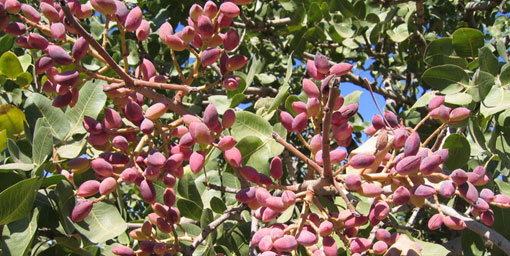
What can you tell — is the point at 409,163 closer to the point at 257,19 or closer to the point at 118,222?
the point at 118,222

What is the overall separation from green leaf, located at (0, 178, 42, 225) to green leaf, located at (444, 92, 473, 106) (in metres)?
1.03

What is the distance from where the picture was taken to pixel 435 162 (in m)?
0.88

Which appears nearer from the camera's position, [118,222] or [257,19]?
[118,222]

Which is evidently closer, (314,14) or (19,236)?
(19,236)

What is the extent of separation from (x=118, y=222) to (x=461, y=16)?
231 centimetres

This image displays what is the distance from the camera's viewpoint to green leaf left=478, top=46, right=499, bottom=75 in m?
1.38

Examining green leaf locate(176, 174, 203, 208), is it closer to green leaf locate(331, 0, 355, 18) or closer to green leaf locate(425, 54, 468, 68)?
green leaf locate(425, 54, 468, 68)

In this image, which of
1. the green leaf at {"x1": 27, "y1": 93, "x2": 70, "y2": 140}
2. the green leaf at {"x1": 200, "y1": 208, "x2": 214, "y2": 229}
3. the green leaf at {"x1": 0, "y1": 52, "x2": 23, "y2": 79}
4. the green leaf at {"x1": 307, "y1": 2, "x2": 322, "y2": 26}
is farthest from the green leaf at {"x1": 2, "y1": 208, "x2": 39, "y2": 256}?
the green leaf at {"x1": 307, "y1": 2, "x2": 322, "y2": 26}

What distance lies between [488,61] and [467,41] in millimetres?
124

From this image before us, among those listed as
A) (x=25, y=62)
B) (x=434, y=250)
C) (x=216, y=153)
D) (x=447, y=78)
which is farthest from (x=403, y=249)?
(x=25, y=62)

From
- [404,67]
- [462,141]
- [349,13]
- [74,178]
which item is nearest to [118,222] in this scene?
[74,178]

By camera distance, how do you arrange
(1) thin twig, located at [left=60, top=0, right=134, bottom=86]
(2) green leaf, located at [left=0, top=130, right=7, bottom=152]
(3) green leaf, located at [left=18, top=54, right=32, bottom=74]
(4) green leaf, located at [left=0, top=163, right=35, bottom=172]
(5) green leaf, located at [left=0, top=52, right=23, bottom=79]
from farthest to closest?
(3) green leaf, located at [left=18, top=54, right=32, bottom=74]
(5) green leaf, located at [left=0, top=52, right=23, bottom=79]
(2) green leaf, located at [left=0, top=130, right=7, bottom=152]
(4) green leaf, located at [left=0, top=163, right=35, bottom=172]
(1) thin twig, located at [left=60, top=0, right=134, bottom=86]

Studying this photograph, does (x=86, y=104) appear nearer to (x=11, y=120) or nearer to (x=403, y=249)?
(x=11, y=120)

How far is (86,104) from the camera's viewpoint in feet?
4.13
